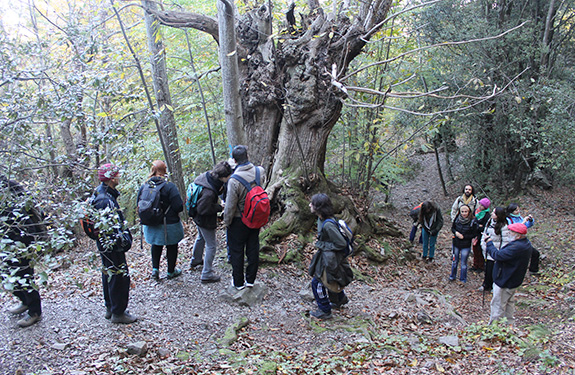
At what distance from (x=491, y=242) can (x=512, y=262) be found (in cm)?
69

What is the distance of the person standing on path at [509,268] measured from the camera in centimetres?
525

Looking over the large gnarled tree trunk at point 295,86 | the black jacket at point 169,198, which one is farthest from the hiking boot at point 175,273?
the large gnarled tree trunk at point 295,86

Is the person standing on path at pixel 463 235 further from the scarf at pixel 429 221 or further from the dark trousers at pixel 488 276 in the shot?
the scarf at pixel 429 221

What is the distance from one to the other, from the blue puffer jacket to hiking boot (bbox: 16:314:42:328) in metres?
6.20

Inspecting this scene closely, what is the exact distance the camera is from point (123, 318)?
4457 mm

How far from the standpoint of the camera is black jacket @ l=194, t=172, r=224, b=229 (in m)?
5.22

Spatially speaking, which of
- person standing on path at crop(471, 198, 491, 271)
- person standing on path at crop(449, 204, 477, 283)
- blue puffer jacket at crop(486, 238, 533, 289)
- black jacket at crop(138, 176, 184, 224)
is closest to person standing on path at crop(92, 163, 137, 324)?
black jacket at crop(138, 176, 184, 224)

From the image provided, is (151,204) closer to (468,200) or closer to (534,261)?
(468,200)

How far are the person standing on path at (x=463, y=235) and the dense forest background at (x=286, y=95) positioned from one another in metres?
2.02

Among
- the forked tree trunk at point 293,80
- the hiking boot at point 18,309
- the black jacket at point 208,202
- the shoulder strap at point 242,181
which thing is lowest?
the hiking boot at point 18,309

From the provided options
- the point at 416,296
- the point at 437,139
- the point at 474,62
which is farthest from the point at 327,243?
the point at 437,139

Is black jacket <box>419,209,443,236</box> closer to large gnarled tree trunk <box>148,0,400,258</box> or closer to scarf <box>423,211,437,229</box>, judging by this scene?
scarf <box>423,211,437,229</box>

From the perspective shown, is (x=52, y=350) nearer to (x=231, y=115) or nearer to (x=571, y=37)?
(x=231, y=115)

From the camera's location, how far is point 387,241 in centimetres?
894
